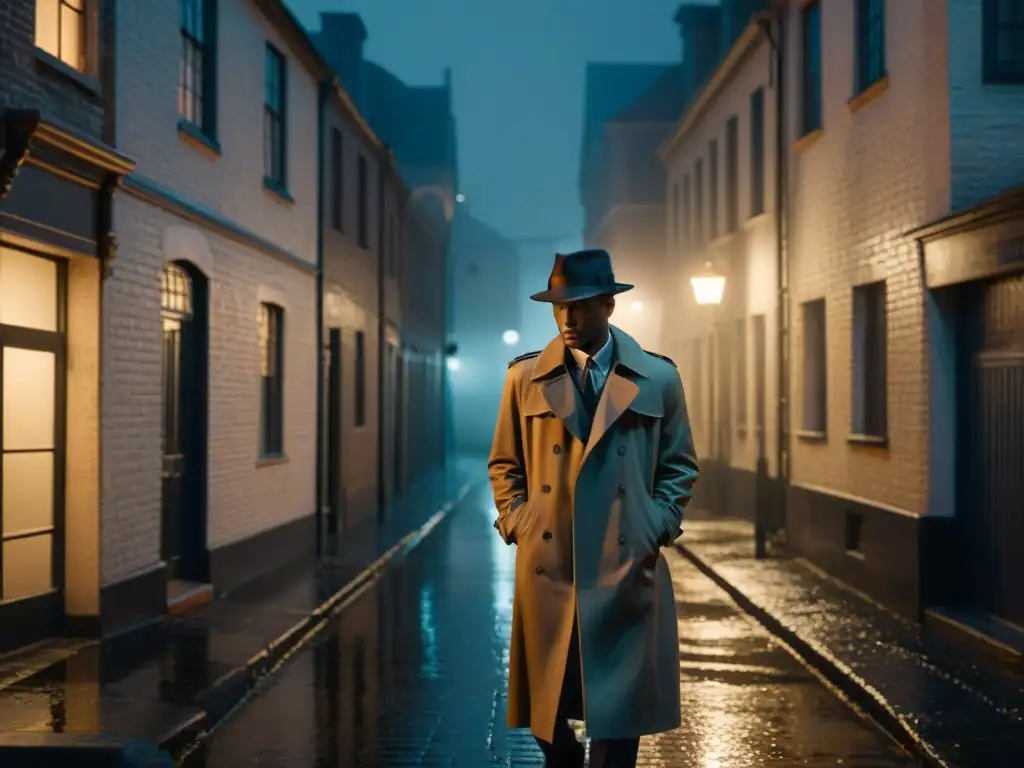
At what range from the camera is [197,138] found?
12.5m

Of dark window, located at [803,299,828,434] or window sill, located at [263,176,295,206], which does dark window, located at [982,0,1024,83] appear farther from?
window sill, located at [263,176,295,206]

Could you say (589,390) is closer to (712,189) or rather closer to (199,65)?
(199,65)

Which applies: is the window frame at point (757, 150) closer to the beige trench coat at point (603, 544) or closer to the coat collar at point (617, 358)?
the coat collar at point (617, 358)

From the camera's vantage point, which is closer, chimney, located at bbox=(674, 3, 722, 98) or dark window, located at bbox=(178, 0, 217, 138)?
dark window, located at bbox=(178, 0, 217, 138)

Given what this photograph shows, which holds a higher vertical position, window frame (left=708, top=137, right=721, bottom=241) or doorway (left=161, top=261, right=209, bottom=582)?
window frame (left=708, top=137, right=721, bottom=241)

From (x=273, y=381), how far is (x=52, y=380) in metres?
6.15

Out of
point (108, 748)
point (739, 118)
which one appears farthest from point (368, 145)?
point (108, 748)

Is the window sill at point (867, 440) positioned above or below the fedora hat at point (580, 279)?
below

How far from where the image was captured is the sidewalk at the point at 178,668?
23.7ft

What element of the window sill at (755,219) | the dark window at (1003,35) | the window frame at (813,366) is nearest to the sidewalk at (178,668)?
the window frame at (813,366)

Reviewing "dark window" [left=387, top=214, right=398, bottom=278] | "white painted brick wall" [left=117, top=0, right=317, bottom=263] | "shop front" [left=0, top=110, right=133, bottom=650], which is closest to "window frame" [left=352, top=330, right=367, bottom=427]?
"dark window" [left=387, top=214, right=398, bottom=278]

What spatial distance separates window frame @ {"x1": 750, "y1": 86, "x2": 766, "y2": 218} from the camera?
19406 mm

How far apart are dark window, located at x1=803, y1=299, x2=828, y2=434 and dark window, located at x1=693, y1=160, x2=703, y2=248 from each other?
355 inches

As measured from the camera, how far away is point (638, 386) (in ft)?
15.7
